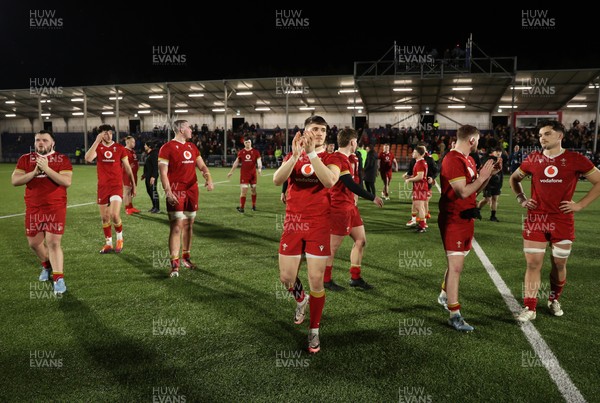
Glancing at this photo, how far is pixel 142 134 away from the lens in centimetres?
4919

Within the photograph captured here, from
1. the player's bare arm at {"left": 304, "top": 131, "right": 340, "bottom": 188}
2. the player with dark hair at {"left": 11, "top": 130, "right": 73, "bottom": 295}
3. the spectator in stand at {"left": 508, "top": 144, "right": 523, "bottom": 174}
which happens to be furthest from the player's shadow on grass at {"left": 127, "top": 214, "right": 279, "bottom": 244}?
the spectator in stand at {"left": 508, "top": 144, "right": 523, "bottom": 174}

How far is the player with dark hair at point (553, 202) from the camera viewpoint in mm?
4492

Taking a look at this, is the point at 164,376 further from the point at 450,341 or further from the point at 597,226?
the point at 597,226

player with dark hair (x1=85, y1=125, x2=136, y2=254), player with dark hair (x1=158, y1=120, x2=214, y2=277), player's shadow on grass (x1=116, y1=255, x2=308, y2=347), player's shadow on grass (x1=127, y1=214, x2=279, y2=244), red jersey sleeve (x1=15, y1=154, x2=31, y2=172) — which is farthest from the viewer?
player's shadow on grass (x1=127, y1=214, x2=279, y2=244)

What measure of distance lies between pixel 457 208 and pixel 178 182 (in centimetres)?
441

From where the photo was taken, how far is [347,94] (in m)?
37.9

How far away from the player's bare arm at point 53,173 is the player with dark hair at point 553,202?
6055 millimetres

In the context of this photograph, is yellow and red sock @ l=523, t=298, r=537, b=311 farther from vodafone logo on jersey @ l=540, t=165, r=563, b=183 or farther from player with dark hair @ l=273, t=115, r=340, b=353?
player with dark hair @ l=273, t=115, r=340, b=353

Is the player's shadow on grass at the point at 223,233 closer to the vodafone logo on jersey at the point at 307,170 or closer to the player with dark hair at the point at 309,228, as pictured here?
the player with dark hair at the point at 309,228

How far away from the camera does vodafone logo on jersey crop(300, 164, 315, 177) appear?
12.4ft

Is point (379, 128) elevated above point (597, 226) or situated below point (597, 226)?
above

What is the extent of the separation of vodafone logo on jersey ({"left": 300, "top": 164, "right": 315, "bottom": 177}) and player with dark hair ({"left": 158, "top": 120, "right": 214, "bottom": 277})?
126 inches

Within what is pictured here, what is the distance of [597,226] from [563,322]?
789cm

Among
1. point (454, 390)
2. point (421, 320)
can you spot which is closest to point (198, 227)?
point (421, 320)
